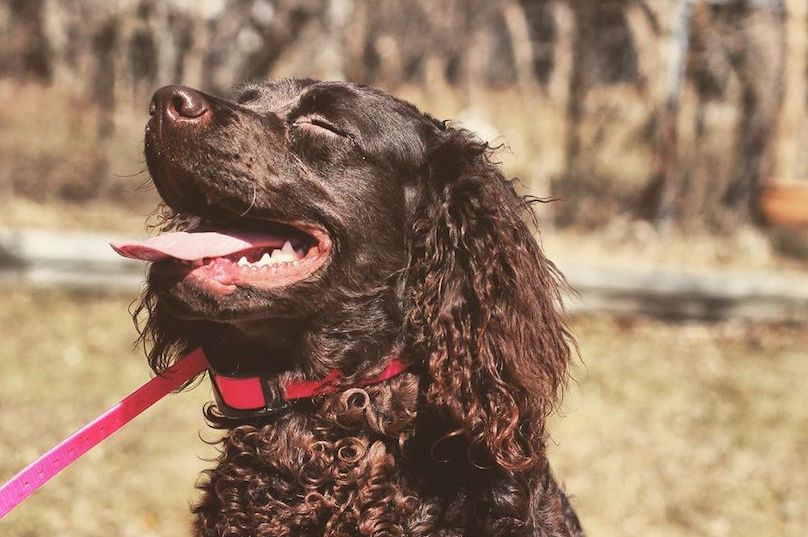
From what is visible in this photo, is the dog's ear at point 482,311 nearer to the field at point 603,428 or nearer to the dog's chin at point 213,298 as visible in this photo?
the dog's chin at point 213,298

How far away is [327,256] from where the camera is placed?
2.73m

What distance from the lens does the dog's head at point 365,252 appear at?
8.49ft

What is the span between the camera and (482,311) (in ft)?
8.86

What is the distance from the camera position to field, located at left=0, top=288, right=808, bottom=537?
4.64 meters

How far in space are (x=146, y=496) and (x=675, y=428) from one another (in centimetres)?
305

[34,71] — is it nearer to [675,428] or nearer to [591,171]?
[591,171]

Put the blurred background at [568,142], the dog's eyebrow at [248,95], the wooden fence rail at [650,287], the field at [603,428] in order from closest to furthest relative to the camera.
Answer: the dog's eyebrow at [248,95] → the field at [603,428] → the blurred background at [568,142] → the wooden fence rail at [650,287]

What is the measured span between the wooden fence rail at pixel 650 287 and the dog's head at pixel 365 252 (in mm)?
4562

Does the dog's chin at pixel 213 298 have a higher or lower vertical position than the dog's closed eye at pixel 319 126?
lower

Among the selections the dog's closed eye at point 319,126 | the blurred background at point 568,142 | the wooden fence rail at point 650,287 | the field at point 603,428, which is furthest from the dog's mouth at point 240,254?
the wooden fence rail at point 650,287

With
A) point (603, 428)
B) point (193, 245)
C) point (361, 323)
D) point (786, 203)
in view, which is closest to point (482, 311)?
point (361, 323)

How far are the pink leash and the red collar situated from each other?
0.14m

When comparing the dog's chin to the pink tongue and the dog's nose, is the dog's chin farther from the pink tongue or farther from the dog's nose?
the dog's nose

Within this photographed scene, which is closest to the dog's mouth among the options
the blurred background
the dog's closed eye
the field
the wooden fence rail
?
the dog's closed eye
